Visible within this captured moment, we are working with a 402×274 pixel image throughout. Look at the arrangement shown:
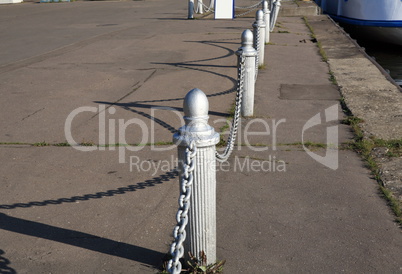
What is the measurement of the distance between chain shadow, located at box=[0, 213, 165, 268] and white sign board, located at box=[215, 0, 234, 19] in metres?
16.6

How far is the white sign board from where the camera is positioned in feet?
64.2

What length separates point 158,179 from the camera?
4.85m

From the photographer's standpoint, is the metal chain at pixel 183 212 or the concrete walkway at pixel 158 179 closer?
the metal chain at pixel 183 212

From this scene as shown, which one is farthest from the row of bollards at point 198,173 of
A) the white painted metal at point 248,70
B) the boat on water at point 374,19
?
the boat on water at point 374,19

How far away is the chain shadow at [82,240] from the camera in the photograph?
347 centimetres

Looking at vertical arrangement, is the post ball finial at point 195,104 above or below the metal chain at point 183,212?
above

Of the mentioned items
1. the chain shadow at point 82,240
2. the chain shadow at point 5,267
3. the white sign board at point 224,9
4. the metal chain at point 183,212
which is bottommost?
the chain shadow at point 5,267

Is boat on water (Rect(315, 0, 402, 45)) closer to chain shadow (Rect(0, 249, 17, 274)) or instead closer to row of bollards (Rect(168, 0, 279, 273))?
row of bollards (Rect(168, 0, 279, 273))

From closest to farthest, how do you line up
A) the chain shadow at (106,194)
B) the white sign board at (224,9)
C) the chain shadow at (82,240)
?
the chain shadow at (82,240) < the chain shadow at (106,194) < the white sign board at (224,9)

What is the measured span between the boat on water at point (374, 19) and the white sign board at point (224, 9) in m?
4.76

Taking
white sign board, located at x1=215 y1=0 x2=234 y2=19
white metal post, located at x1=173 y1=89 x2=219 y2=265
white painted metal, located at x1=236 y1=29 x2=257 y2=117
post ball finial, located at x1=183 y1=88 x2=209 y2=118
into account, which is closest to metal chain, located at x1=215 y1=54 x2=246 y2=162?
white painted metal, located at x1=236 y1=29 x2=257 y2=117

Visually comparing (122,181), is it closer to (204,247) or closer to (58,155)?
(58,155)

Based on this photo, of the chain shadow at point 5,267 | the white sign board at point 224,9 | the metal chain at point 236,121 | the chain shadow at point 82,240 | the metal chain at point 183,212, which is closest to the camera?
the metal chain at point 183,212

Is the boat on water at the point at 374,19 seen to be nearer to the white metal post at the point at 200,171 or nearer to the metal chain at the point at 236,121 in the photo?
the metal chain at the point at 236,121
